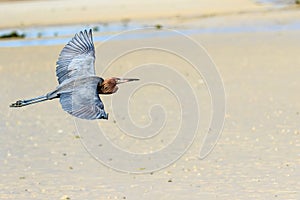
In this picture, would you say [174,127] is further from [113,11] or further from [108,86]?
[113,11]

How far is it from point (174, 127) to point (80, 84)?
204 inches

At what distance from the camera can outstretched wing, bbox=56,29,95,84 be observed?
7477 millimetres

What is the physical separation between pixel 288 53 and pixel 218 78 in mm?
2933

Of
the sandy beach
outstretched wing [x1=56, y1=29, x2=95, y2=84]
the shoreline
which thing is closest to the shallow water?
the sandy beach

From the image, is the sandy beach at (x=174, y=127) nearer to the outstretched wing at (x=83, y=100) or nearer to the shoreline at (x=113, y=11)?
the outstretched wing at (x=83, y=100)

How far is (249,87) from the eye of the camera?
563 inches

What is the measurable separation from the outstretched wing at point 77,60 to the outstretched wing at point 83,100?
340 millimetres

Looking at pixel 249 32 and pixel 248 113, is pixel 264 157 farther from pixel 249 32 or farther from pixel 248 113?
pixel 249 32

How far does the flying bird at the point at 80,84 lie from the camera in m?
6.56

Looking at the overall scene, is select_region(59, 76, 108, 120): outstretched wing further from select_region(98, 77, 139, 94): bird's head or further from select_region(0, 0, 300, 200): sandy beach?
select_region(0, 0, 300, 200): sandy beach

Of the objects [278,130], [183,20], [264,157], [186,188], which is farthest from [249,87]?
[183,20]

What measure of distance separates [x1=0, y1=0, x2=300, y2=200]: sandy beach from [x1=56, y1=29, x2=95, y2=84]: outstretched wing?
1.94 meters

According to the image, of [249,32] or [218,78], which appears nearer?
[218,78]

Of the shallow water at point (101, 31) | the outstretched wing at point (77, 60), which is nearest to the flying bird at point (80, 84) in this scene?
the outstretched wing at point (77, 60)
